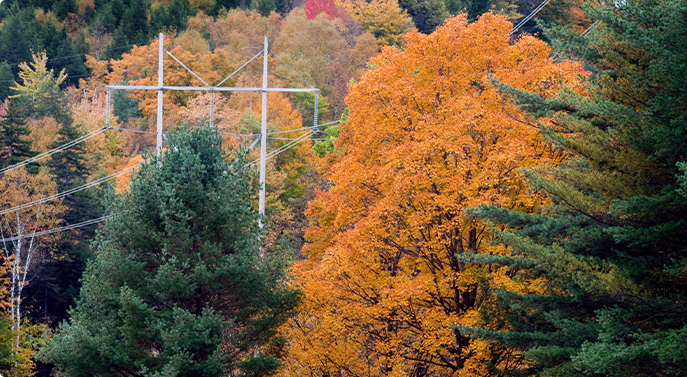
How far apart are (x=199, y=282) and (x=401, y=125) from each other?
6871 millimetres

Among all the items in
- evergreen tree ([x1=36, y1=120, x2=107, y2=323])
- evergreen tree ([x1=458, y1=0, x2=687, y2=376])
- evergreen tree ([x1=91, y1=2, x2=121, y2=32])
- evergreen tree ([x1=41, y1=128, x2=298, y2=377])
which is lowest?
evergreen tree ([x1=36, y1=120, x2=107, y2=323])

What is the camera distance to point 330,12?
3413 inches

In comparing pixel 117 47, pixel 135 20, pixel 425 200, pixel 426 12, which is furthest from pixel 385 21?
pixel 425 200

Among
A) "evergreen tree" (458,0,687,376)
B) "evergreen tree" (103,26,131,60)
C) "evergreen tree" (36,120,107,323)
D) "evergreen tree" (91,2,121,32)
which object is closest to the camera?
"evergreen tree" (458,0,687,376)

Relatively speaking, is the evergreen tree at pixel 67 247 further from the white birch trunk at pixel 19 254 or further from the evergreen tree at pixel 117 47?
the evergreen tree at pixel 117 47

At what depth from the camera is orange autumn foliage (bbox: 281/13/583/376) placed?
16.8 meters

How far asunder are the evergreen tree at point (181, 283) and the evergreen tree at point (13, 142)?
28750 mm

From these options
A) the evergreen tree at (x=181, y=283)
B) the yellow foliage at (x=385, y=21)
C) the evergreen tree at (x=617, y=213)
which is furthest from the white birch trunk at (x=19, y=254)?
the yellow foliage at (x=385, y=21)

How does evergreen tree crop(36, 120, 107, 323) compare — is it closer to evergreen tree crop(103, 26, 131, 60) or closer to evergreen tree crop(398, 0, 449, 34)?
evergreen tree crop(398, 0, 449, 34)

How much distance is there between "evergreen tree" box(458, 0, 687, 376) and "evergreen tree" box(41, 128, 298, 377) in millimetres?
6235

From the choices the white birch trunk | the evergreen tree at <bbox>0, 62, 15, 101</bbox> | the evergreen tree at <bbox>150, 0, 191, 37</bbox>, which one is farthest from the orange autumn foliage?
the evergreen tree at <bbox>150, 0, 191, 37</bbox>

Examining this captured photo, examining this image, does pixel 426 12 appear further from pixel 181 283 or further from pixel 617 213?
pixel 617 213

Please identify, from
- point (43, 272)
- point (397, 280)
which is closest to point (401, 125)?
point (397, 280)

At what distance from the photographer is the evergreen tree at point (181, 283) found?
15.3 m
